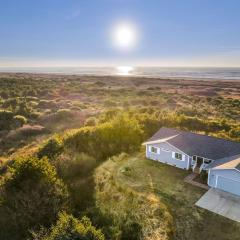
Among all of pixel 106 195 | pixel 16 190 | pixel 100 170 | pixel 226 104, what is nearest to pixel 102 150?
pixel 100 170

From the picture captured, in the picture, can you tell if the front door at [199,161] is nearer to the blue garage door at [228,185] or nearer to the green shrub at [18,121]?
the blue garage door at [228,185]

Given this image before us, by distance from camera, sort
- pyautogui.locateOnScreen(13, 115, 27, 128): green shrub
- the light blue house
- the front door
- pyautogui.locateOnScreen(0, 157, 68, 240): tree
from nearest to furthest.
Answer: pyautogui.locateOnScreen(0, 157, 68, 240): tree → the light blue house → the front door → pyautogui.locateOnScreen(13, 115, 27, 128): green shrub

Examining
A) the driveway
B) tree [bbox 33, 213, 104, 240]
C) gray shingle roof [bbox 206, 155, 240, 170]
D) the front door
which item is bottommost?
the driveway

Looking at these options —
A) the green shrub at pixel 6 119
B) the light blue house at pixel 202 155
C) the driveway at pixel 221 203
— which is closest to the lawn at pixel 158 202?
→ the driveway at pixel 221 203

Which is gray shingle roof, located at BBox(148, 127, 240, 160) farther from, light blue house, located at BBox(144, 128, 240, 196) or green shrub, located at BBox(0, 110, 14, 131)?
green shrub, located at BBox(0, 110, 14, 131)

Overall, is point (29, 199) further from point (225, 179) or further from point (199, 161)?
point (199, 161)

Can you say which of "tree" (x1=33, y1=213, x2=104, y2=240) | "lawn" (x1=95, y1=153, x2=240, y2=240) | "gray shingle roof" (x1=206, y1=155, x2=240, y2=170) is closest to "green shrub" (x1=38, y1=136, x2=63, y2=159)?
"lawn" (x1=95, y1=153, x2=240, y2=240)
